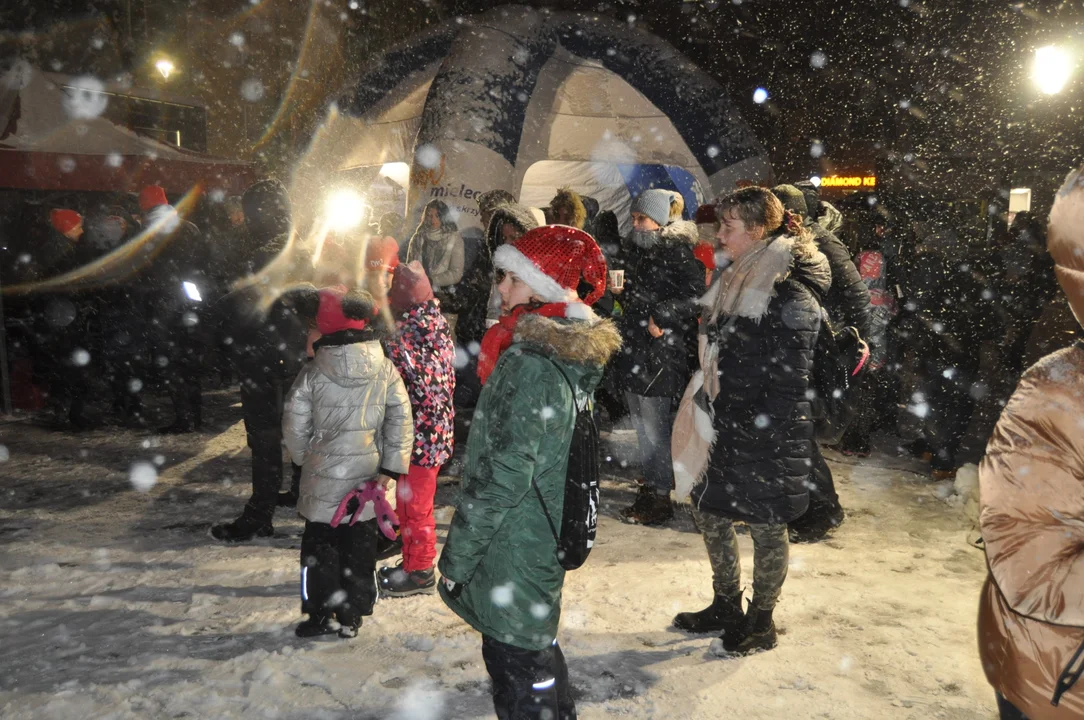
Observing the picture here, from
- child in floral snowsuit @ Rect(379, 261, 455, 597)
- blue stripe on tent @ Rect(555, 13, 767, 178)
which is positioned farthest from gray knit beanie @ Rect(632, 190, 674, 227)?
blue stripe on tent @ Rect(555, 13, 767, 178)

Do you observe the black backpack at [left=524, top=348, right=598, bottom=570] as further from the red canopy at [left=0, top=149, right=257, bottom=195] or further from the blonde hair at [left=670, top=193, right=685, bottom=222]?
the red canopy at [left=0, top=149, right=257, bottom=195]

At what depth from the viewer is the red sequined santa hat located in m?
2.42

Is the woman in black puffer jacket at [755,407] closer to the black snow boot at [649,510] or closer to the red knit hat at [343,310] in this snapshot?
the red knit hat at [343,310]

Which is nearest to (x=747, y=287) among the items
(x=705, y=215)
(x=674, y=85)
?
(x=705, y=215)

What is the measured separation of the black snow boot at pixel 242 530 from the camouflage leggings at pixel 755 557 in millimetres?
2935

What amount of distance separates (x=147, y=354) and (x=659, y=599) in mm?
6145

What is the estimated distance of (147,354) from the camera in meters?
7.86

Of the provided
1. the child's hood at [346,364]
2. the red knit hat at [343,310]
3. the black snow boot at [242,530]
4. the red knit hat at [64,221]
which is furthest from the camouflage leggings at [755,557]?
the red knit hat at [64,221]

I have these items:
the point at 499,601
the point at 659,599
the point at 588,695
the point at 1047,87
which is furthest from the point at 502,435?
the point at 1047,87

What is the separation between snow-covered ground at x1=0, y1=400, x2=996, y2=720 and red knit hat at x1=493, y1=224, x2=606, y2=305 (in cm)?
184

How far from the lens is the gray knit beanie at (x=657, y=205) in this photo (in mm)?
5184

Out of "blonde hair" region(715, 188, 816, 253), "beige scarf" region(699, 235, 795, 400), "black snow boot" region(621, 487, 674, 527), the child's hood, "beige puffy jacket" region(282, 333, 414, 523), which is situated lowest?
"black snow boot" region(621, 487, 674, 527)

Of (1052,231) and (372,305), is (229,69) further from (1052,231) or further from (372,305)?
(1052,231)

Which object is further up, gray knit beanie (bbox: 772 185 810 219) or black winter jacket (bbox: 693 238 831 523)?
gray knit beanie (bbox: 772 185 810 219)
